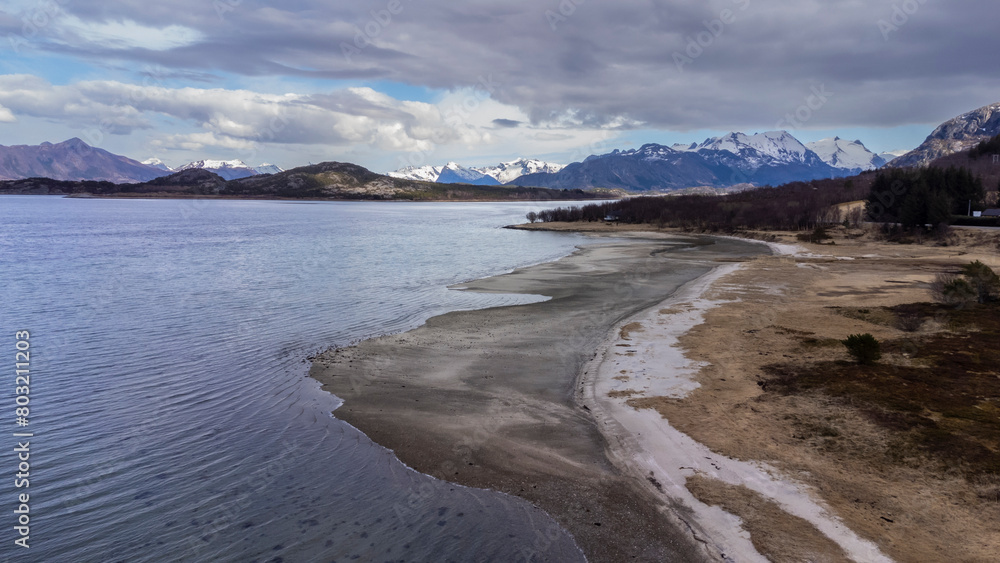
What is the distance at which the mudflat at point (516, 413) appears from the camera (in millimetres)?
9531

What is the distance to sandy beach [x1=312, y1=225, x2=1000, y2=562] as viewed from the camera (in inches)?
350

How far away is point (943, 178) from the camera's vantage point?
81.6 meters

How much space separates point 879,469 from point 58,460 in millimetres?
17521

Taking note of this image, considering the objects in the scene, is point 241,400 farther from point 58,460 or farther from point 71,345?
point 71,345

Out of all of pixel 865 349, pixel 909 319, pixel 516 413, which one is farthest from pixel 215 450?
pixel 909 319

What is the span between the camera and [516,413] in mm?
14453

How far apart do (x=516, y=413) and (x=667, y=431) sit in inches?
155

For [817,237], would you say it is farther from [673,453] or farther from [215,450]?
[215,450]

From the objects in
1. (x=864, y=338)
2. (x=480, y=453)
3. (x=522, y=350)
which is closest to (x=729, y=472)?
(x=480, y=453)

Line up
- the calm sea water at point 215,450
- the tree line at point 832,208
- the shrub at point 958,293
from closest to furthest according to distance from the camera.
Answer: the calm sea water at point 215,450 → the shrub at point 958,293 → the tree line at point 832,208

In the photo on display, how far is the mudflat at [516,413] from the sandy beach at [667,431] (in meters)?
0.05

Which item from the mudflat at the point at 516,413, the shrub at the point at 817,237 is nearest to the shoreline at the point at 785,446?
the mudflat at the point at 516,413

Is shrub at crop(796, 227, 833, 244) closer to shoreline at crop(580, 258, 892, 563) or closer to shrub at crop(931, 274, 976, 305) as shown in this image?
shrub at crop(931, 274, 976, 305)

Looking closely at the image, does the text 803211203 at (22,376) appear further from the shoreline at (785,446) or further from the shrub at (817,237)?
the shrub at (817,237)
